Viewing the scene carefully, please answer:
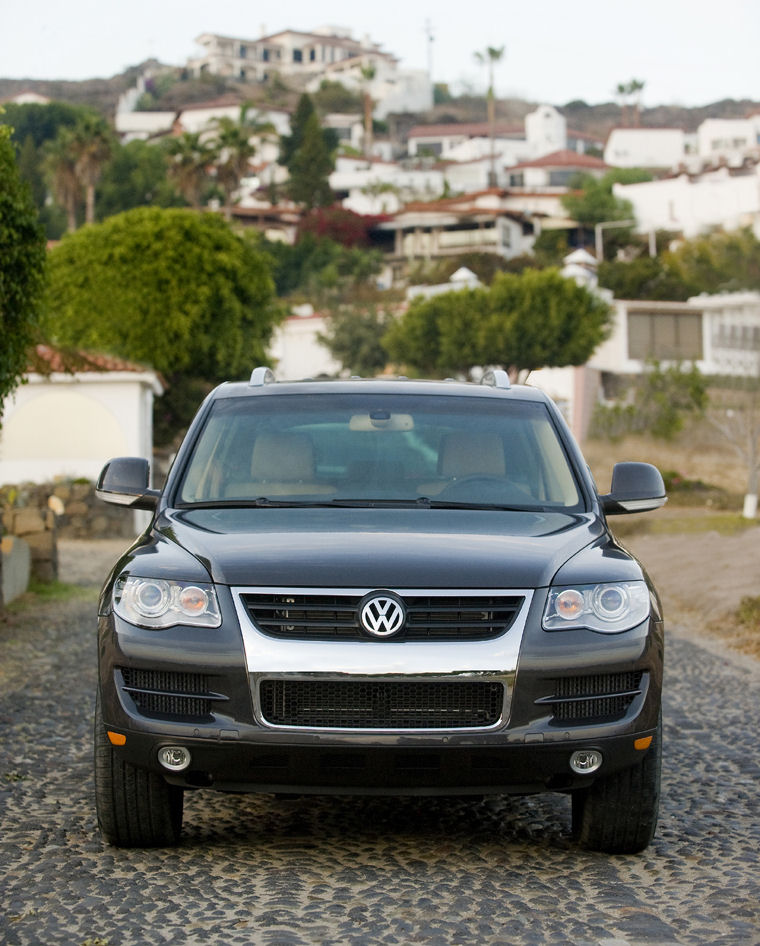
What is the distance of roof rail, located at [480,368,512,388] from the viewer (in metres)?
7.13

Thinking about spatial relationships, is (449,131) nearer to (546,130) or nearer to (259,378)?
(546,130)

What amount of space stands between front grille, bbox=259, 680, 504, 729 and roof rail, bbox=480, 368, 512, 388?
7.62 feet

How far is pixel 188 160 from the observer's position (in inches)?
3305

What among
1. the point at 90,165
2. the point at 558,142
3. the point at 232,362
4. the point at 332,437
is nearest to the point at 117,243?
the point at 232,362

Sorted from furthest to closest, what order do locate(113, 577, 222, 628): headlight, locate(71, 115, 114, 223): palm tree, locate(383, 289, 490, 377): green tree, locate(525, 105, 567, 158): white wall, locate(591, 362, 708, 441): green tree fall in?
locate(525, 105, 567, 158): white wall
locate(71, 115, 114, 223): palm tree
locate(383, 289, 490, 377): green tree
locate(591, 362, 708, 441): green tree
locate(113, 577, 222, 628): headlight

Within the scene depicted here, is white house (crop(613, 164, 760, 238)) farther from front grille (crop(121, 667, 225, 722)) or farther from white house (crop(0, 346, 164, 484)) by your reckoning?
front grille (crop(121, 667, 225, 722))

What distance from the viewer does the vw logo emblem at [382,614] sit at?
5.06 meters

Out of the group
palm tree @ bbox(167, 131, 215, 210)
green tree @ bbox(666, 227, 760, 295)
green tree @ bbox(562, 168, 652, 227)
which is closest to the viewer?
green tree @ bbox(666, 227, 760, 295)

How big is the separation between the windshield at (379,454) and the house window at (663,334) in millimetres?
63518

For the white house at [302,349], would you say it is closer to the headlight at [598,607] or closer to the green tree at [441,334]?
the green tree at [441,334]

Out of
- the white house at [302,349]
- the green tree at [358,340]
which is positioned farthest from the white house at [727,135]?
the green tree at [358,340]

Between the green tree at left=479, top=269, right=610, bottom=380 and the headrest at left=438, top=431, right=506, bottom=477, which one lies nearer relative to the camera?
the headrest at left=438, top=431, right=506, bottom=477

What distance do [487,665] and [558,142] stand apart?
18175cm

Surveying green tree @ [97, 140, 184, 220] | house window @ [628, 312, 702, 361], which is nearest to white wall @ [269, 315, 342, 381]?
house window @ [628, 312, 702, 361]
